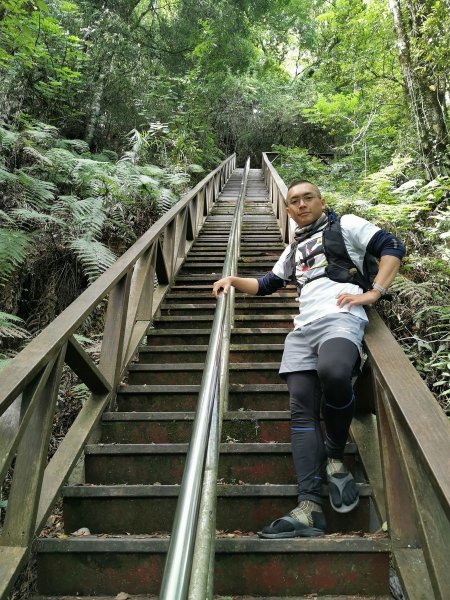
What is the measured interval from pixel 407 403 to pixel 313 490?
69cm

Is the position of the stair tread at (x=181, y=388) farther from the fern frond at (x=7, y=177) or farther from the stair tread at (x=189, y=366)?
the fern frond at (x=7, y=177)

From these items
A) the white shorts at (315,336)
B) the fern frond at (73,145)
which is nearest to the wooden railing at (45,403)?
the white shorts at (315,336)

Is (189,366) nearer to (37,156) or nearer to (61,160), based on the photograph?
(37,156)

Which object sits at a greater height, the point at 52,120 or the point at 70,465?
the point at 52,120

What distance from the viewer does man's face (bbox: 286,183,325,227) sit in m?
2.81

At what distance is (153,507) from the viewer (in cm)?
249

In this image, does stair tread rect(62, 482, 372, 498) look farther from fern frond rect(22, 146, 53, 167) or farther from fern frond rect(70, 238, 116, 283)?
fern frond rect(22, 146, 53, 167)

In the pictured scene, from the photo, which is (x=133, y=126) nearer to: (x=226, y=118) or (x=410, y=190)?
(x=410, y=190)

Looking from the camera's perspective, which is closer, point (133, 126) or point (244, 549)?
point (244, 549)

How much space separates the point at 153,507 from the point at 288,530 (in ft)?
2.38

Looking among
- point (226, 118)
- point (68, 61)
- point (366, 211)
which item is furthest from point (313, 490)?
point (226, 118)

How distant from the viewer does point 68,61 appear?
1074cm

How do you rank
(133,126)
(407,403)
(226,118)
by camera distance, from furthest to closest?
(226,118) < (133,126) < (407,403)

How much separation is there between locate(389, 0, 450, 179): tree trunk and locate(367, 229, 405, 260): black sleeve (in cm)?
496
